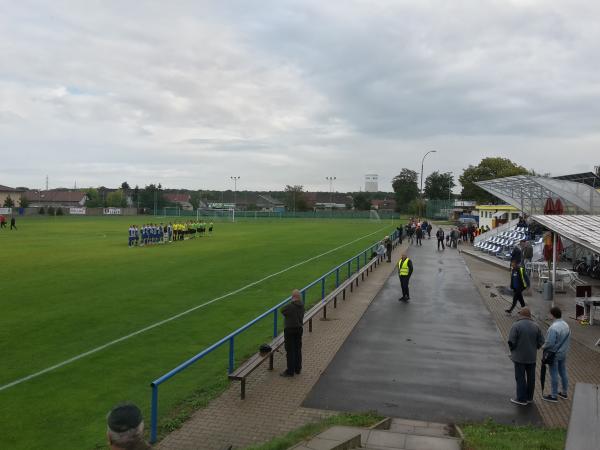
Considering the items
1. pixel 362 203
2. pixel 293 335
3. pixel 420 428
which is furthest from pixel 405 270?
pixel 362 203

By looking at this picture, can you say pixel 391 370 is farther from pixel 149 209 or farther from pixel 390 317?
pixel 149 209

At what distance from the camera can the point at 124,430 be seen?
294 centimetres

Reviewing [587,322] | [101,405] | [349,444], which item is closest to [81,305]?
[101,405]

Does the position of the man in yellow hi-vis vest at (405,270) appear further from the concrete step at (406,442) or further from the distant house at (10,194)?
the distant house at (10,194)

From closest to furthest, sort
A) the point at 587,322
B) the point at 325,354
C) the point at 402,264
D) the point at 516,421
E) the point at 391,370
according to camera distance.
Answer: the point at 516,421 → the point at 391,370 → the point at 325,354 → the point at 587,322 → the point at 402,264

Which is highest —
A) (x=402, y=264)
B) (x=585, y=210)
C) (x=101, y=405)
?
(x=585, y=210)

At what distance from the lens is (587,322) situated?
13133 mm

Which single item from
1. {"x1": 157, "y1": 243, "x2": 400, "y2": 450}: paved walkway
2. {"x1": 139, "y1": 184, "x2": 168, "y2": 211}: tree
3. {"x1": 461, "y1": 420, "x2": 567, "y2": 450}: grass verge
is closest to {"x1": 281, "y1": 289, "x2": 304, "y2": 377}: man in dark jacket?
{"x1": 157, "y1": 243, "x2": 400, "y2": 450}: paved walkway

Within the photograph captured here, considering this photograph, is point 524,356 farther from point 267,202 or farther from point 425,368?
point 267,202

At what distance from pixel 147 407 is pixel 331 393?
2.82 meters

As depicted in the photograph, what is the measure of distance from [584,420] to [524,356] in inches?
152

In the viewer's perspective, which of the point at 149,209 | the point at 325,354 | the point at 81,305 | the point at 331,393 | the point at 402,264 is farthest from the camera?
the point at 149,209

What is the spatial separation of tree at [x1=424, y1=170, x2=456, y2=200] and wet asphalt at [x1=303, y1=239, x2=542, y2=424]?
125164 millimetres

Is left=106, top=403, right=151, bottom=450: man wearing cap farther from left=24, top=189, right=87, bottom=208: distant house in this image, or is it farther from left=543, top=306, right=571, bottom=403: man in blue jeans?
left=24, top=189, right=87, bottom=208: distant house
